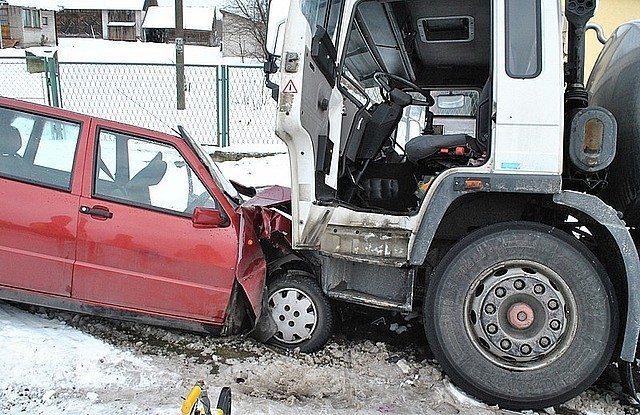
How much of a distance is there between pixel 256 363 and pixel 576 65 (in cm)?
297

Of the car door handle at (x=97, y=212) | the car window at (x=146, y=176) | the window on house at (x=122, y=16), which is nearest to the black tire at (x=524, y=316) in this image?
the car window at (x=146, y=176)

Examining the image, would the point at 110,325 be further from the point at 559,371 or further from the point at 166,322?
the point at 559,371

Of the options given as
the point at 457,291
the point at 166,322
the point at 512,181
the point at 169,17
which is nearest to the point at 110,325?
the point at 166,322

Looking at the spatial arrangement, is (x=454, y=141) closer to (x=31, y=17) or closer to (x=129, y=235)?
(x=129, y=235)

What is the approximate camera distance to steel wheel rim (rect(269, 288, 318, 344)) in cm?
452

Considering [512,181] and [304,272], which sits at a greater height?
[512,181]

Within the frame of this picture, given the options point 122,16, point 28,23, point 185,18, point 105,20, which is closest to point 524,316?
point 28,23

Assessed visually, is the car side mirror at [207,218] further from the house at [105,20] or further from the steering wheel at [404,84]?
the house at [105,20]

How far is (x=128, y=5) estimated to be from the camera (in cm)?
5469

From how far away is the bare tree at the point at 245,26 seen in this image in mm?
27041

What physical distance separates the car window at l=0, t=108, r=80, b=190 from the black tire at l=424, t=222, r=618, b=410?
2.75m

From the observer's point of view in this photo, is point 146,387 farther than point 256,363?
No

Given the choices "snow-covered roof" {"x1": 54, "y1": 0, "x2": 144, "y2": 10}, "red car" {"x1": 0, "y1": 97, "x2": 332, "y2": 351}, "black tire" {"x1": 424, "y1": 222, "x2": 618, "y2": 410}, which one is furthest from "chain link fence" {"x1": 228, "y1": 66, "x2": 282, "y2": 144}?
"snow-covered roof" {"x1": 54, "y1": 0, "x2": 144, "y2": 10}

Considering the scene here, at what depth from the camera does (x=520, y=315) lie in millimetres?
3773
